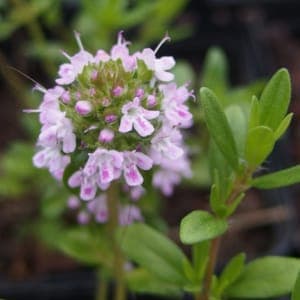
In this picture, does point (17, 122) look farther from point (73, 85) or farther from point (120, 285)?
point (73, 85)

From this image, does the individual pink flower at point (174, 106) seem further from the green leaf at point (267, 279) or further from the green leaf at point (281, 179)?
the green leaf at point (267, 279)

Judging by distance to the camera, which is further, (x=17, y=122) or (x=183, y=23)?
(x=183, y=23)

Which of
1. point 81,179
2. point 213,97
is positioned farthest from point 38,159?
point 213,97

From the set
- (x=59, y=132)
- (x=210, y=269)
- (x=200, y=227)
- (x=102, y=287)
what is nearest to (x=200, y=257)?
(x=210, y=269)

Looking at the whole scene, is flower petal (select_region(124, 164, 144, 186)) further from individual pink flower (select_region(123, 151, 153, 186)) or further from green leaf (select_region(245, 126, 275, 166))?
green leaf (select_region(245, 126, 275, 166))

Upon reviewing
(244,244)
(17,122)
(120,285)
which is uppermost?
(17,122)

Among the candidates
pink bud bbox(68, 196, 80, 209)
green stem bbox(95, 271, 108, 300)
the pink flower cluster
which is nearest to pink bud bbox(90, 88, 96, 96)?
the pink flower cluster

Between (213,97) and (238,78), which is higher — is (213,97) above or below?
below
